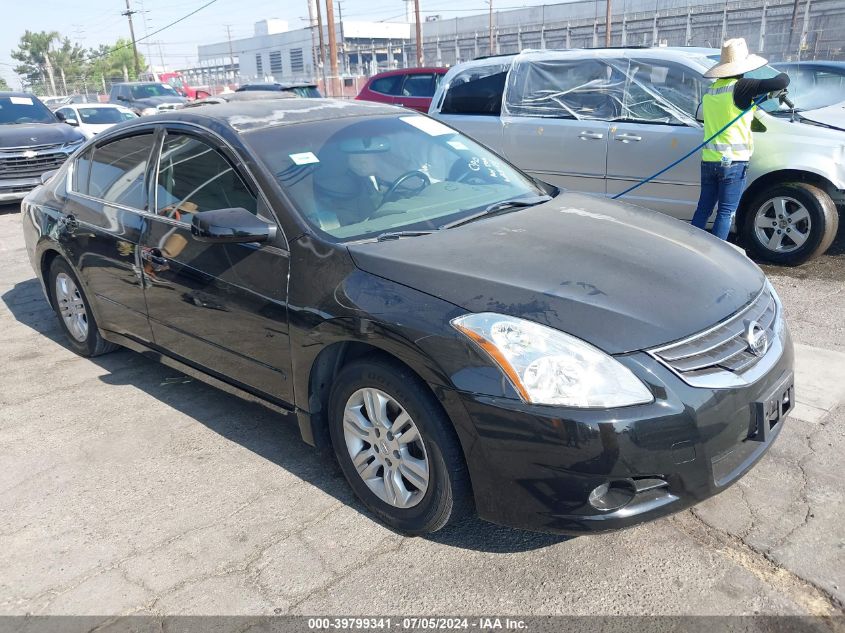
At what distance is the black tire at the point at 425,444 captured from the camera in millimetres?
2586

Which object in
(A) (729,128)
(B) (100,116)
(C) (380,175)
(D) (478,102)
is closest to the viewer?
(C) (380,175)

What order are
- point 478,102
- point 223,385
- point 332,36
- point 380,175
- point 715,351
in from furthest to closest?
point 332,36
point 478,102
point 223,385
point 380,175
point 715,351

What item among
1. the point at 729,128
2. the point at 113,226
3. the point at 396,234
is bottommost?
Answer: the point at 113,226

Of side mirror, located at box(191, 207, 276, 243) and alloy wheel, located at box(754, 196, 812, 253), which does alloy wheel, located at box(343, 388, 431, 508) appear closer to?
side mirror, located at box(191, 207, 276, 243)

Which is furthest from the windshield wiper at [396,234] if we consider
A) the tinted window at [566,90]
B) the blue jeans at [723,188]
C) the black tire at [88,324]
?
the tinted window at [566,90]

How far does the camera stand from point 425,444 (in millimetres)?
2641

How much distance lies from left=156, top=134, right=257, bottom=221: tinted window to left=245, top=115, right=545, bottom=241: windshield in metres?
0.20

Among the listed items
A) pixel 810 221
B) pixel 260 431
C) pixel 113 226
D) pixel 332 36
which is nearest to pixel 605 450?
pixel 260 431

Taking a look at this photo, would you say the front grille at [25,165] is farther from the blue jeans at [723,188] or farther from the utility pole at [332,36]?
the utility pole at [332,36]

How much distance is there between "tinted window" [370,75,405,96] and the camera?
14.4m

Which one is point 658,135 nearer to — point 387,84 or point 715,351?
point 715,351

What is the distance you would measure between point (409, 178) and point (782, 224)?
4.05 m

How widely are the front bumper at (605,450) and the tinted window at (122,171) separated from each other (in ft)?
8.35

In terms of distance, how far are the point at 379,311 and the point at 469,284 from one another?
35 centimetres
